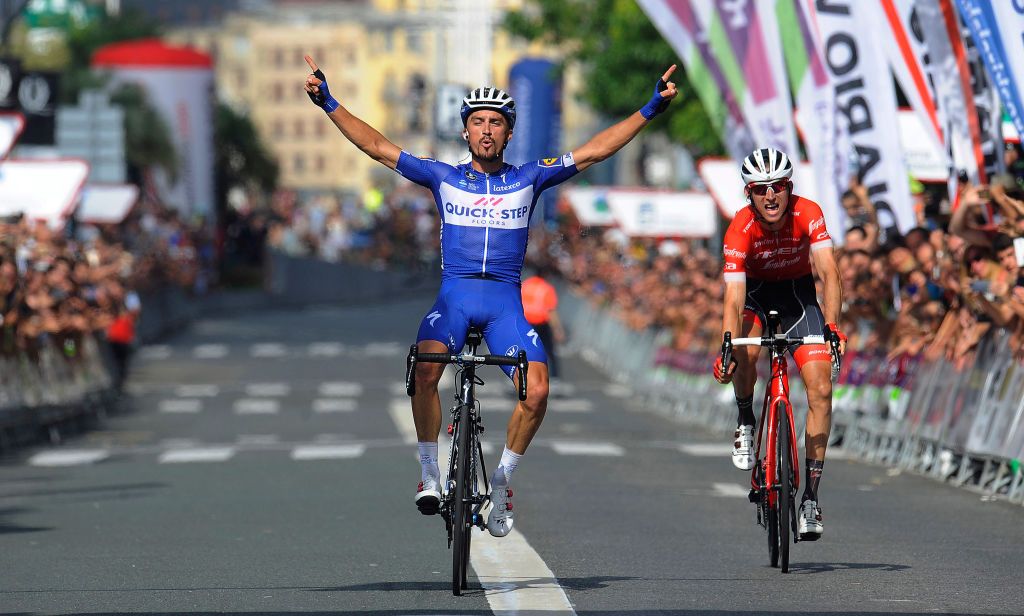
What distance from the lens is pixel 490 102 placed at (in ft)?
35.9

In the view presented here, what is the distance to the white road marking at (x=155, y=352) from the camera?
44625 millimetres

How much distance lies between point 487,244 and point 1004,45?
25.3 ft

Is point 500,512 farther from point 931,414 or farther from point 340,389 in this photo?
point 340,389

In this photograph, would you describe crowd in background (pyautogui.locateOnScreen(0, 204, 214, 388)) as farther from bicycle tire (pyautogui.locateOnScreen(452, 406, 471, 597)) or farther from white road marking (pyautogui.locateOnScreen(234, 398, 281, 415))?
bicycle tire (pyautogui.locateOnScreen(452, 406, 471, 597))

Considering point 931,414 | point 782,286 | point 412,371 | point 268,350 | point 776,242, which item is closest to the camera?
point 412,371

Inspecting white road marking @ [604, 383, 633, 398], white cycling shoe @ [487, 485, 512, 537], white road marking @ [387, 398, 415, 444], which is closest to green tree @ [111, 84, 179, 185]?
white road marking @ [604, 383, 633, 398]

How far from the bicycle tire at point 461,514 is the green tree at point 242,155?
74897mm

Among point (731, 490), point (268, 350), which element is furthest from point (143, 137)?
point (731, 490)

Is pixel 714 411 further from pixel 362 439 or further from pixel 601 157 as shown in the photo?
pixel 601 157

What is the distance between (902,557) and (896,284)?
8873 mm

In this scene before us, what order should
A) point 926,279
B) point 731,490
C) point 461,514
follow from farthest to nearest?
point 926,279 → point 731,490 → point 461,514

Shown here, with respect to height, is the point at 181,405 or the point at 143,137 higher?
the point at 143,137

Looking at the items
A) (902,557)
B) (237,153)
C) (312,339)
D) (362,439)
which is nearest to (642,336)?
(362,439)

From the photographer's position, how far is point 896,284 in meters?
20.8
